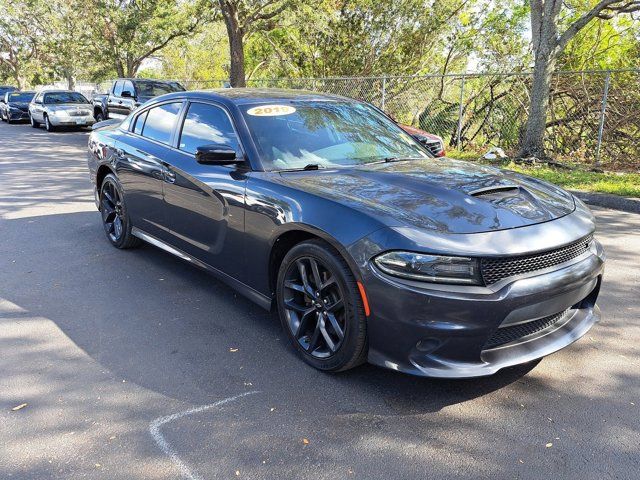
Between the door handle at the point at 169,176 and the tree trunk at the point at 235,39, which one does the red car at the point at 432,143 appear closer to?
the door handle at the point at 169,176

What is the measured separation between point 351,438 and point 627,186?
25.9ft

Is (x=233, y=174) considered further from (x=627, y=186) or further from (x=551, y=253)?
(x=627, y=186)


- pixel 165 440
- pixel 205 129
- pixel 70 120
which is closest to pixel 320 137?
pixel 205 129

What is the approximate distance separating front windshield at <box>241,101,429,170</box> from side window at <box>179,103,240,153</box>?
18 centimetres

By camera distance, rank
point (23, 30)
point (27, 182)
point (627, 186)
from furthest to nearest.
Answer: point (23, 30), point (27, 182), point (627, 186)

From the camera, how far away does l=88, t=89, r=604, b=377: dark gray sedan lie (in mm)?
2600

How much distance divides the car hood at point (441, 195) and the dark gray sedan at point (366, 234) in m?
0.01

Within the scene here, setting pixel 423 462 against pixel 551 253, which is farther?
pixel 551 253

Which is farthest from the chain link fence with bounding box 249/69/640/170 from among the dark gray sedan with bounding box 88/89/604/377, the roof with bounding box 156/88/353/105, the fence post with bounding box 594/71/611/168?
the roof with bounding box 156/88/353/105

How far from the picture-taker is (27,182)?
943 centimetres

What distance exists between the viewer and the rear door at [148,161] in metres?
4.55

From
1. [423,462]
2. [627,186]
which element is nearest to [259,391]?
[423,462]

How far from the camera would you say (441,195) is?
3055 millimetres

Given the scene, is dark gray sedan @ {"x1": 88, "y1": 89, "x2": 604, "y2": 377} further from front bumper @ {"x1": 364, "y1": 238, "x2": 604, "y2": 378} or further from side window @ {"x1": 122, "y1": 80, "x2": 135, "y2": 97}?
side window @ {"x1": 122, "y1": 80, "x2": 135, "y2": 97}
